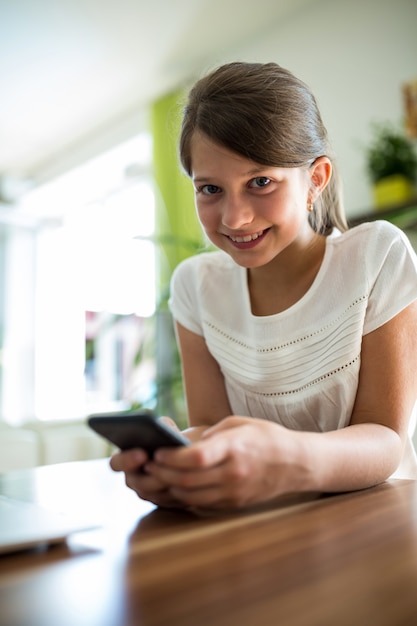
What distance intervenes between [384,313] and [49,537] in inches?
22.4

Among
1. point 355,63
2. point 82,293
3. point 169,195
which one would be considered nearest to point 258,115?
point 355,63

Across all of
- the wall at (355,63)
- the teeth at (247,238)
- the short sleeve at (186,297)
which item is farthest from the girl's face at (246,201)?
the wall at (355,63)

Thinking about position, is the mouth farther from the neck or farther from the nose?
the neck

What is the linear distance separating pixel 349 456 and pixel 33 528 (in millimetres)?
341

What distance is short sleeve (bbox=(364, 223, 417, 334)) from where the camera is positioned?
35.6 inches

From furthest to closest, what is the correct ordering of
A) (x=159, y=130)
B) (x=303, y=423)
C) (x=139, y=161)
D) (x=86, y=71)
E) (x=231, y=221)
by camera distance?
(x=139, y=161) < (x=159, y=130) < (x=86, y=71) < (x=303, y=423) < (x=231, y=221)

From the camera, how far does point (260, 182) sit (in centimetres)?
89

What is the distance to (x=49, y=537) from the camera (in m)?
0.52

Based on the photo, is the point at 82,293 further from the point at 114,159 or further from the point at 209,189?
the point at 209,189

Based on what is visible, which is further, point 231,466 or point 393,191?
point 393,191

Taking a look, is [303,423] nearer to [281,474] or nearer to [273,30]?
[281,474]

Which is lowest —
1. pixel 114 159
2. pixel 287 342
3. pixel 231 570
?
pixel 231 570

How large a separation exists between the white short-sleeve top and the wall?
83.8 inches

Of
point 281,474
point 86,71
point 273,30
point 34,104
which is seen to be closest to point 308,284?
point 281,474
